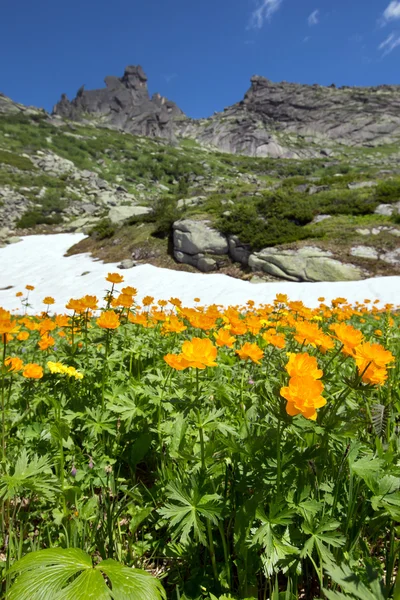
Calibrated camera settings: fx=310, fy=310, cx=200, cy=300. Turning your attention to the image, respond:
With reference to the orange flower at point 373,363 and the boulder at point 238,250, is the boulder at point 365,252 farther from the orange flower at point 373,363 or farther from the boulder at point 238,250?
the orange flower at point 373,363

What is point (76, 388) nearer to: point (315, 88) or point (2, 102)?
point (2, 102)

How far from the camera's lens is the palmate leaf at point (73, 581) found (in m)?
0.73

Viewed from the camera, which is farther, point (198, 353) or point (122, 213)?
point (122, 213)

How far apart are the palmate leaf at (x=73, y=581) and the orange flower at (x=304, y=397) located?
1.92ft

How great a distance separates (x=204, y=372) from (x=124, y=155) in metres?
70.4

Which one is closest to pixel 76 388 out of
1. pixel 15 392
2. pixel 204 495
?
pixel 15 392

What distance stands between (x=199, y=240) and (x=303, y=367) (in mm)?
14920

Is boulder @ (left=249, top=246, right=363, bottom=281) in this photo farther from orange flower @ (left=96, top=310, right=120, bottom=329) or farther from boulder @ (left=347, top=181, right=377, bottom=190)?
orange flower @ (left=96, top=310, right=120, bottom=329)

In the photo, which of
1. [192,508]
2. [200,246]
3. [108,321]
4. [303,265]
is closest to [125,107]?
[200,246]

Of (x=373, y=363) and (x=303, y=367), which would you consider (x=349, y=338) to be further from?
(x=303, y=367)

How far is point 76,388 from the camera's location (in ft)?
7.32

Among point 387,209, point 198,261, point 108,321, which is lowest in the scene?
point 108,321

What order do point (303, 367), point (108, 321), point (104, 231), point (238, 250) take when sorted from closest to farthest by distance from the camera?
point (303, 367), point (108, 321), point (238, 250), point (104, 231)

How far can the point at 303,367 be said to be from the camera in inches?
38.9
